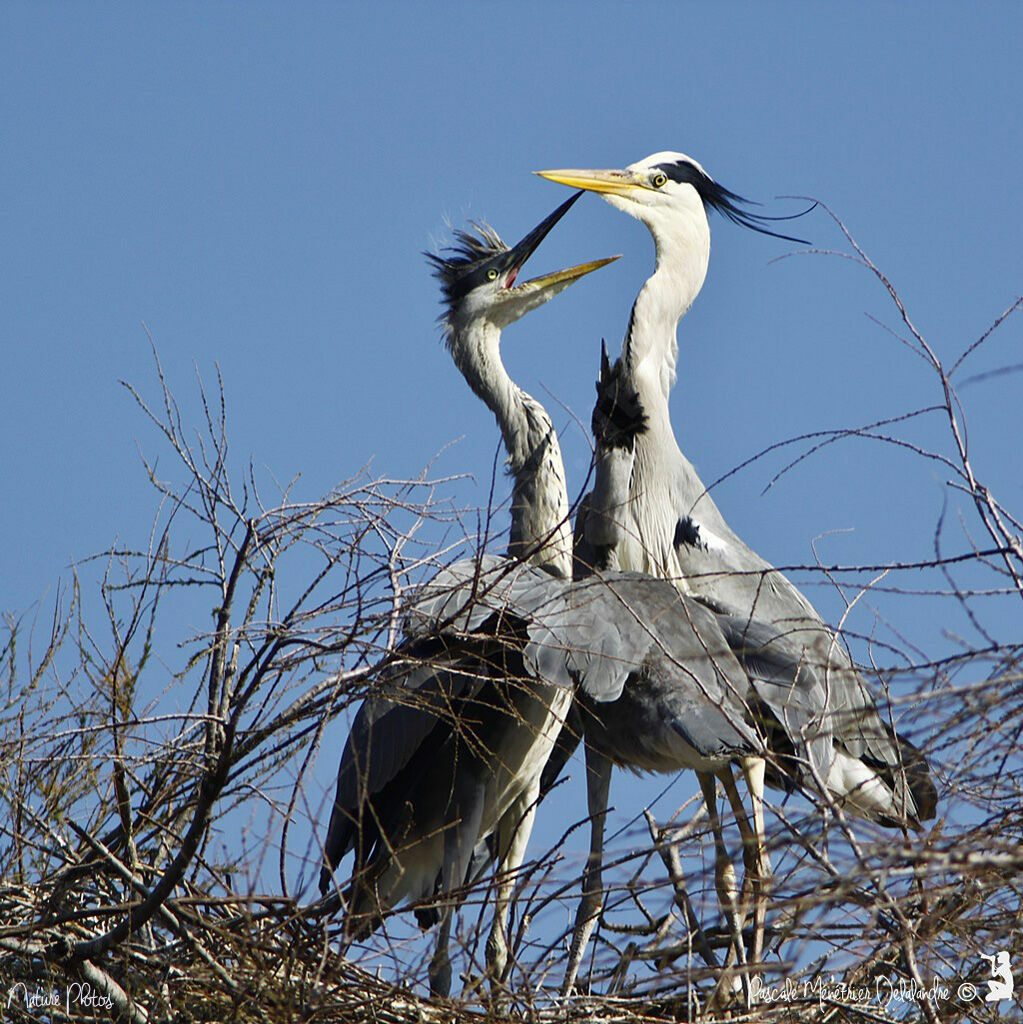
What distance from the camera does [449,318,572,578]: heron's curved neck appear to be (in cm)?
519

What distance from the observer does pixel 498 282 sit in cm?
593

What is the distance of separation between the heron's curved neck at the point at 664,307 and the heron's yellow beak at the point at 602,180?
0.68 feet

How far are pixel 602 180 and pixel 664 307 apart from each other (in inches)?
24.8

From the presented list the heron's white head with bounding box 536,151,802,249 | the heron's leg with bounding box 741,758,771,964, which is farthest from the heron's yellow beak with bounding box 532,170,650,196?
the heron's leg with bounding box 741,758,771,964

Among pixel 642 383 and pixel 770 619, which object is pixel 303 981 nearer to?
pixel 770 619

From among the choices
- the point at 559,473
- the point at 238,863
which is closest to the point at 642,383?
the point at 559,473

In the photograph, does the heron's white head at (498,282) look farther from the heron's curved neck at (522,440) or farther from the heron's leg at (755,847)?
the heron's leg at (755,847)

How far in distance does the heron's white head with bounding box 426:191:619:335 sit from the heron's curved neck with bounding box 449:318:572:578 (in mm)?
52

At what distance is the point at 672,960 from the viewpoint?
3912mm

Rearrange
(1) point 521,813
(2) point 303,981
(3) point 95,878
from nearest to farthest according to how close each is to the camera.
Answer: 1. (2) point 303,981
2. (3) point 95,878
3. (1) point 521,813

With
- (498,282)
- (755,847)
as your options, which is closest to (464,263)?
(498,282)

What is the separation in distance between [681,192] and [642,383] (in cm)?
98

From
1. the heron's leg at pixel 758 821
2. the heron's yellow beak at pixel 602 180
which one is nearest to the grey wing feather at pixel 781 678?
the heron's leg at pixel 758 821

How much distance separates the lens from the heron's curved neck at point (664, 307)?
5.60 meters
